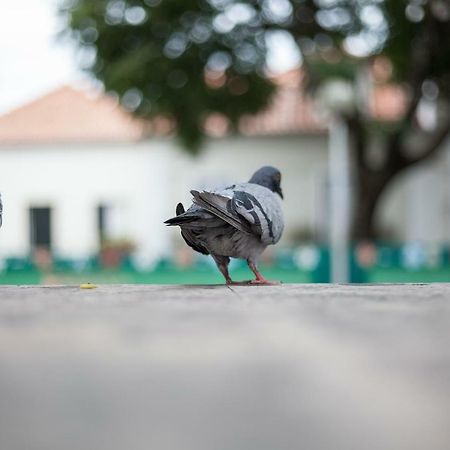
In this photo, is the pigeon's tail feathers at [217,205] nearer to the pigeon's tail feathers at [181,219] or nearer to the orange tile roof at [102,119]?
the pigeon's tail feathers at [181,219]

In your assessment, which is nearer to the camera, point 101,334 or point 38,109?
point 101,334

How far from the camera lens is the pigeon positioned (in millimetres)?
3051

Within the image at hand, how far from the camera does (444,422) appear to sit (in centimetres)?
181

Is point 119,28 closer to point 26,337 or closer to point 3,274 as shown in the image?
point 3,274

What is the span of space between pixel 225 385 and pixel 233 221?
1292 millimetres

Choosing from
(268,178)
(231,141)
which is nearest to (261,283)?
(268,178)

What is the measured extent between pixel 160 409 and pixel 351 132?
39.5ft

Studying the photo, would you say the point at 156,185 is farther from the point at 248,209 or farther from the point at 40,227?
the point at 248,209

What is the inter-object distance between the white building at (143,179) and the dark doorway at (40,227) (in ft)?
0.07

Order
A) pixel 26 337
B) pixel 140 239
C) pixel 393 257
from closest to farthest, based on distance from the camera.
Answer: pixel 26 337, pixel 393 257, pixel 140 239

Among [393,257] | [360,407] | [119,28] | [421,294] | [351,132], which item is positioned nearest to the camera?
[360,407]

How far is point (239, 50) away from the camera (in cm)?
1244

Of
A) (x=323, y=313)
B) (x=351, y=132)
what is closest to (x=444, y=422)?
(x=323, y=313)

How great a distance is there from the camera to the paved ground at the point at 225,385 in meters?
1.75
